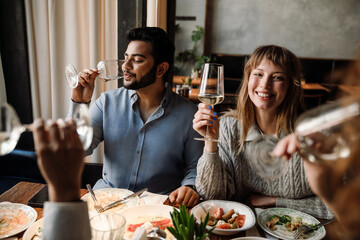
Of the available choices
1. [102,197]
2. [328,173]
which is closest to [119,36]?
[102,197]

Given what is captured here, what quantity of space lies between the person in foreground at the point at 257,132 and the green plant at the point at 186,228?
0.52 meters

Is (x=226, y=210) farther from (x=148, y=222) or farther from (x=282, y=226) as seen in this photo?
(x=148, y=222)

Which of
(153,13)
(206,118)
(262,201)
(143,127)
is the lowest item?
(262,201)

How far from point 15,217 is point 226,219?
98 centimetres

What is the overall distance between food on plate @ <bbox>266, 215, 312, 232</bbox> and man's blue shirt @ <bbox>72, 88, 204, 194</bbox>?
2.22 ft

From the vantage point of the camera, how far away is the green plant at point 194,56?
797cm

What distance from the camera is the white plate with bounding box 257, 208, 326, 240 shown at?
50.6 inches

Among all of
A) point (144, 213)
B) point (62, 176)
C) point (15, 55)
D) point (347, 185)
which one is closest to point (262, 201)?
point (144, 213)

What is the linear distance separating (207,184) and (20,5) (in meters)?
2.62

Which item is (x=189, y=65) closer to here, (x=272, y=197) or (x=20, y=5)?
(x=20, y=5)

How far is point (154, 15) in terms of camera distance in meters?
3.00

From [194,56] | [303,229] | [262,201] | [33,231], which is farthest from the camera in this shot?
[194,56]

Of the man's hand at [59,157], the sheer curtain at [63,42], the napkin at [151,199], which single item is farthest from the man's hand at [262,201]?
the sheer curtain at [63,42]

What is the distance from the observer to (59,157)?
0.67 m
